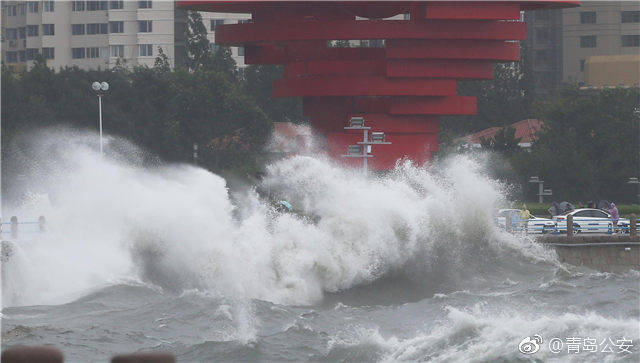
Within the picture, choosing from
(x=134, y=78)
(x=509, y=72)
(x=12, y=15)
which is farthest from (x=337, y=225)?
(x=12, y=15)

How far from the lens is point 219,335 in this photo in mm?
25094

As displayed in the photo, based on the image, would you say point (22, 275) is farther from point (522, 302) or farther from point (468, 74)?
point (468, 74)

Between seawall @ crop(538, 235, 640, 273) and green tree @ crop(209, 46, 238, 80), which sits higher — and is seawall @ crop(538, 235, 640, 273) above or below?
below

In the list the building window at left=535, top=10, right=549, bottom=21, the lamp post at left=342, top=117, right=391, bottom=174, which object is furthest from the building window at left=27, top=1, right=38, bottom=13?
the lamp post at left=342, top=117, right=391, bottom=174

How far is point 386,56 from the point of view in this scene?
4759 centimetres

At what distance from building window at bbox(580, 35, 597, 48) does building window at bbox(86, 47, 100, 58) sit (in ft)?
123

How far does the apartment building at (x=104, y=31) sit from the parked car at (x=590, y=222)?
5712 centimetres

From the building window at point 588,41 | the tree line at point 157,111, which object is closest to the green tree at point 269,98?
the tree line at point 157,111

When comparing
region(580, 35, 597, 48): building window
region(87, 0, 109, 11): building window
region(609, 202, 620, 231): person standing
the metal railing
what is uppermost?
region(87, 0, 109, 11): building window

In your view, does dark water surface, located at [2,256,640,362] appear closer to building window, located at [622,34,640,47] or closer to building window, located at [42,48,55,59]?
building window, located at [42,48,55,59]

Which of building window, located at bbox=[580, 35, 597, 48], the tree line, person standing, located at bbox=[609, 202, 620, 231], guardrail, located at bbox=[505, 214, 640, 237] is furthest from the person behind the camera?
building window, located at bbox=[580, 35, 597, 48]

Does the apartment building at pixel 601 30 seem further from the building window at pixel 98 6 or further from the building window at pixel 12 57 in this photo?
the building window at pixel 12 57

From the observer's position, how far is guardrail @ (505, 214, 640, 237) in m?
42.2

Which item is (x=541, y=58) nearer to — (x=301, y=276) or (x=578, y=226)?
(x=578, y=226)
